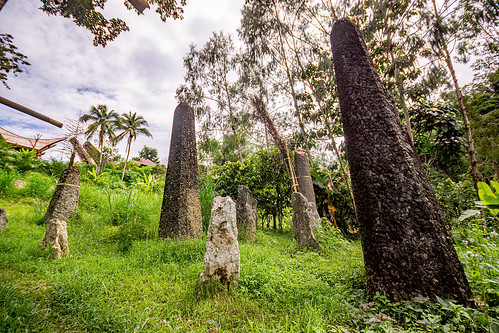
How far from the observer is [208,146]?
13227mm

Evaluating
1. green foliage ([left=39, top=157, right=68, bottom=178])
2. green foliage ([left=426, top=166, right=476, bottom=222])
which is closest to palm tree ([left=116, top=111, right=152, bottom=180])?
green foliage ([left=39, top=157, right=68, bottom=178])

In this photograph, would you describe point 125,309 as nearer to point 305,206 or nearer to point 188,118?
point 305,206

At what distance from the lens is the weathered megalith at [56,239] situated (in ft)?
10.1

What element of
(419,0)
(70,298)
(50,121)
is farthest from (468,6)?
(70,298)

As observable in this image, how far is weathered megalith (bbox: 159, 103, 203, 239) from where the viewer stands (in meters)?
4.52

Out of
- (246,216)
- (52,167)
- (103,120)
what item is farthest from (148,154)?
(246,216)

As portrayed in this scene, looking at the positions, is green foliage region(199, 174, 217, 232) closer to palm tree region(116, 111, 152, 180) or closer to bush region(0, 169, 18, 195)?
bush region(0, 169, 18, 195)

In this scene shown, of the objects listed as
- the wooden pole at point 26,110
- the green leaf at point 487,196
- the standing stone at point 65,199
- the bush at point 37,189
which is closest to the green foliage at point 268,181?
the standing stone at point 65,199

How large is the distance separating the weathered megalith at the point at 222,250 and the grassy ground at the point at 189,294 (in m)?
0.16

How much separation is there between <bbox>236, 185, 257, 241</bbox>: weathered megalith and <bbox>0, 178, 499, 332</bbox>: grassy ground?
1.15 m

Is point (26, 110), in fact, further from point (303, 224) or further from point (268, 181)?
point (268, 181)

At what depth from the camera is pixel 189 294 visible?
2258mm

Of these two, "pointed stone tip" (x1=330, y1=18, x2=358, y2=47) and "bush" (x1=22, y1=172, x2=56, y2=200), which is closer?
"pointed stone tip" (x1=330, y1=18, x2=358, y2=47)

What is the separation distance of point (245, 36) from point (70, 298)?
10.2 m
